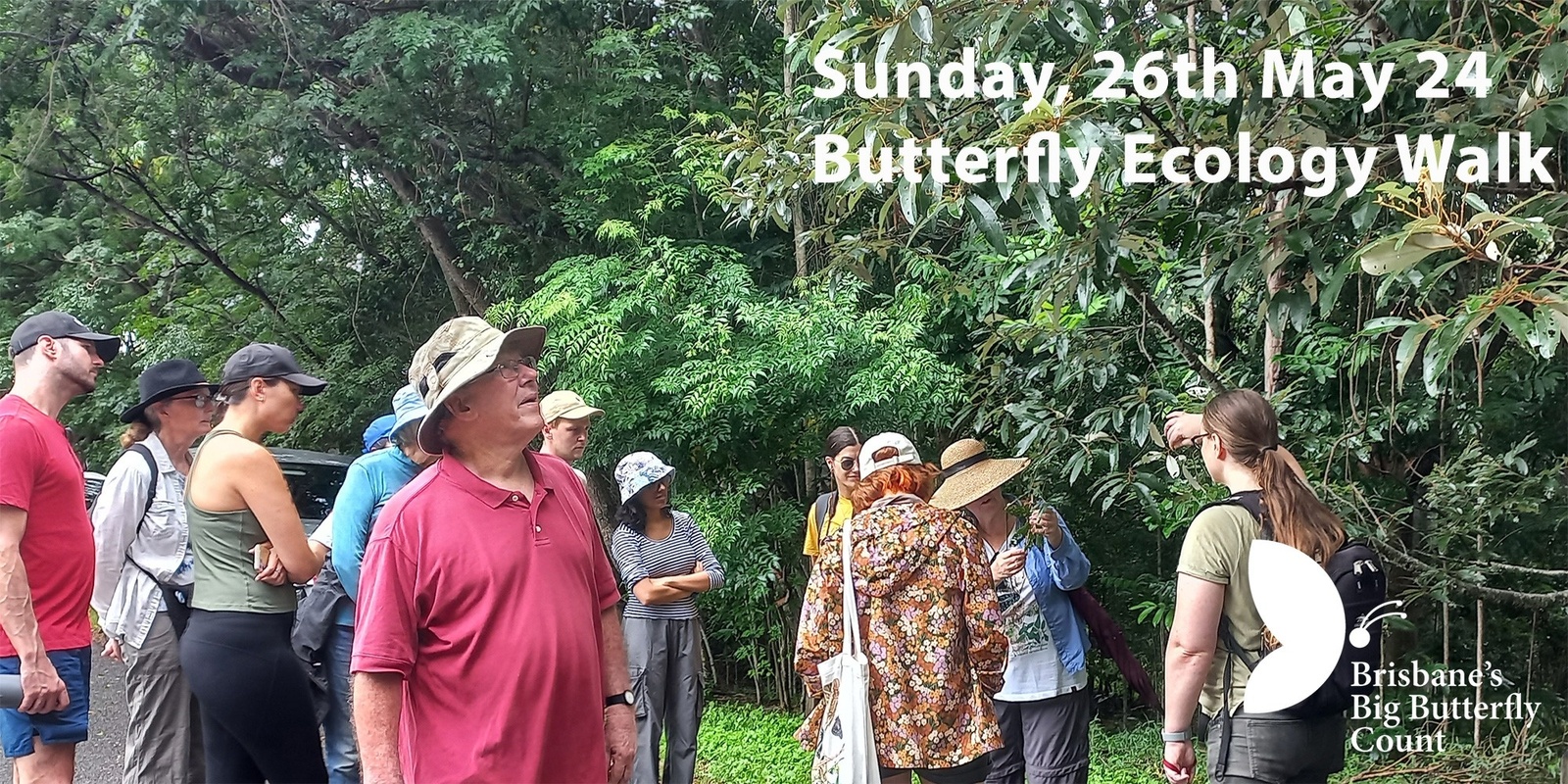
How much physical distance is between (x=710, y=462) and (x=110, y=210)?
315 inches

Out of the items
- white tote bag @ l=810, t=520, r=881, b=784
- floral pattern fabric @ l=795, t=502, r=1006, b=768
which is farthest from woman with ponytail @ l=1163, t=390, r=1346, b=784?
white tote bag @ l=810, t=520, r=881, b=784

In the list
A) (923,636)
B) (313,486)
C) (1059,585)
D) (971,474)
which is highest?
(971,474)

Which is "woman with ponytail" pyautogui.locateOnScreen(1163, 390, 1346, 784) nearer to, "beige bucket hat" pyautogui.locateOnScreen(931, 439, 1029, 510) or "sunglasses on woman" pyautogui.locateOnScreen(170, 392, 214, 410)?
"beige bucket hat" pyautogui.locateOnScreen(931, 439, 1029, 510)

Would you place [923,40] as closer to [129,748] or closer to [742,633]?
[129,748]

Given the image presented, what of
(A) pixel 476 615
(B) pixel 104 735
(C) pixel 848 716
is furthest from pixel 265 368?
(B) pixel 104 735

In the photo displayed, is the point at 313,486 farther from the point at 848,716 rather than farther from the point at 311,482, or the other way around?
the point at 848,716

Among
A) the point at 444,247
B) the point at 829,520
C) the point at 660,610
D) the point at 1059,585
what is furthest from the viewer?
the point at 444,247

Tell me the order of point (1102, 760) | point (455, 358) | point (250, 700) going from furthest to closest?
point (1102, 760)
point (250, 700)
point (455, 358)

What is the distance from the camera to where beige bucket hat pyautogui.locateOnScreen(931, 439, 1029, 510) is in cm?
430

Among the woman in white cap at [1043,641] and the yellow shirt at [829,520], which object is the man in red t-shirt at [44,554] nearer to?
the yellow shirt at [829,520]

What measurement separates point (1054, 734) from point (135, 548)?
3368 mm

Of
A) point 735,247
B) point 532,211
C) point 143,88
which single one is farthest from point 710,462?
point 143,88

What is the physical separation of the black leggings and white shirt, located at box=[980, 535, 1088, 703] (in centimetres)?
245

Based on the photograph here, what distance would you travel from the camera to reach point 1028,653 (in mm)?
4539
